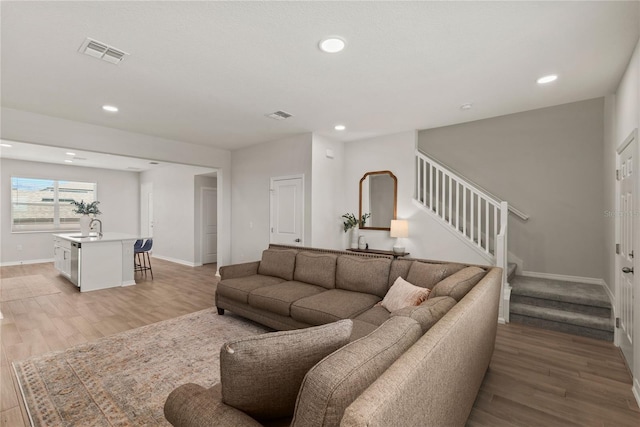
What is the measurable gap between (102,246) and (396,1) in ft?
18.7

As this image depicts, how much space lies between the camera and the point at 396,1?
1838mm

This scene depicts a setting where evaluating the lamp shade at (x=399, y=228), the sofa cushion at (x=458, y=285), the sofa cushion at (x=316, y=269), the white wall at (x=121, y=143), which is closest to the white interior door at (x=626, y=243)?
the sofa cushion at (x=458, y=285)

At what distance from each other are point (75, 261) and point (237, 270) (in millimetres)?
3457

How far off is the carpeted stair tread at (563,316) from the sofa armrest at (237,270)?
3.29 m

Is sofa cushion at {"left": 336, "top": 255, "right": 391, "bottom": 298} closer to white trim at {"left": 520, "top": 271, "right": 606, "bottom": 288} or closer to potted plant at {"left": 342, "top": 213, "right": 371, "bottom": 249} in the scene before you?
potted plant at {"left": 342, "top": 213, "right": 371, "bottom": 249}

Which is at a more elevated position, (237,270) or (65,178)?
(65,178)

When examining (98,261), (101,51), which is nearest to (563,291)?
(101,51)

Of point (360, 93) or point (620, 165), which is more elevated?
point (360, 93)

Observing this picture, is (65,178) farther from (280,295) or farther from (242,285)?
(280,295)

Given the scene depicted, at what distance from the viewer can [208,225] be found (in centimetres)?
752

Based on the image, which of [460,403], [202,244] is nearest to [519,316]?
[460,403]

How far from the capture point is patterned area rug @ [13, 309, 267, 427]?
1928mm

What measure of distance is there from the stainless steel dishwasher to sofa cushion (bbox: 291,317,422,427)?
18.6ft

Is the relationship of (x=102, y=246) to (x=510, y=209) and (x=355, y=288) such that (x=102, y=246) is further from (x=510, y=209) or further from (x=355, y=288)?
(x=510, y=209)
